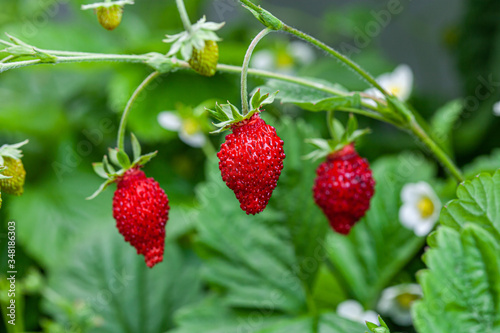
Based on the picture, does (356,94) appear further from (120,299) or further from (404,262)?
(120,299)

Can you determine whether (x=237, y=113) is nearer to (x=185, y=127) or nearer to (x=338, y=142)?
(x=338, y=142)

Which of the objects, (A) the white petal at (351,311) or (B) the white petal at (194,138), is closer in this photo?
(A) the white petal at (351,311)

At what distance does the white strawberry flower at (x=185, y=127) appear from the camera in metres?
1.17

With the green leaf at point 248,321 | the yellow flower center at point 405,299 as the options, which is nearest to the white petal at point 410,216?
the yellow flower center at point 405,299

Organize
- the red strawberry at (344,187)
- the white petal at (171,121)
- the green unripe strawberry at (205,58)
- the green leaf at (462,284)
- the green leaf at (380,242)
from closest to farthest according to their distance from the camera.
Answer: the green leaf at (462,284) < the green unripe strawberry at (205,58) < the red strawberry at (344,187) < the green leaf at (380,242) < the white petal at (171,121)

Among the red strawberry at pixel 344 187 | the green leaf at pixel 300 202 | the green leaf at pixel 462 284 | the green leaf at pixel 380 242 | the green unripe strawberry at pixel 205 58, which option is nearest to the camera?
the green leaf at pixel 462 284

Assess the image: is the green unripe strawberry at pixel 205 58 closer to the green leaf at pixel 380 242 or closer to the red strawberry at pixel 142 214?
the red strawberry at pixel 142 214

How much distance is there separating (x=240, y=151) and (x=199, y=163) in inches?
36.3

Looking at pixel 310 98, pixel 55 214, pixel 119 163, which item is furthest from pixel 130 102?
pixel 55 214

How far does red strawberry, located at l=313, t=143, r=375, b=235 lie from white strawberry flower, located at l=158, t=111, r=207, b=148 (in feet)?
1.59

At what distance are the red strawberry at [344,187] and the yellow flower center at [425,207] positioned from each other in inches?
10.3

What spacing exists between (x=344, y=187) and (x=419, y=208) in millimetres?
310

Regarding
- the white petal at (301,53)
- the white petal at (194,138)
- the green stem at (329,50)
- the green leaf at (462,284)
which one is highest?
the white petal at (301,53)

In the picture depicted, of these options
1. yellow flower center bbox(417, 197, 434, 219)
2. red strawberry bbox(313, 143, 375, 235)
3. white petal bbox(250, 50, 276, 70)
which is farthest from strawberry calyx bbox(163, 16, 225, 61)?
white petal bbox(250, 50, 276, 70)
